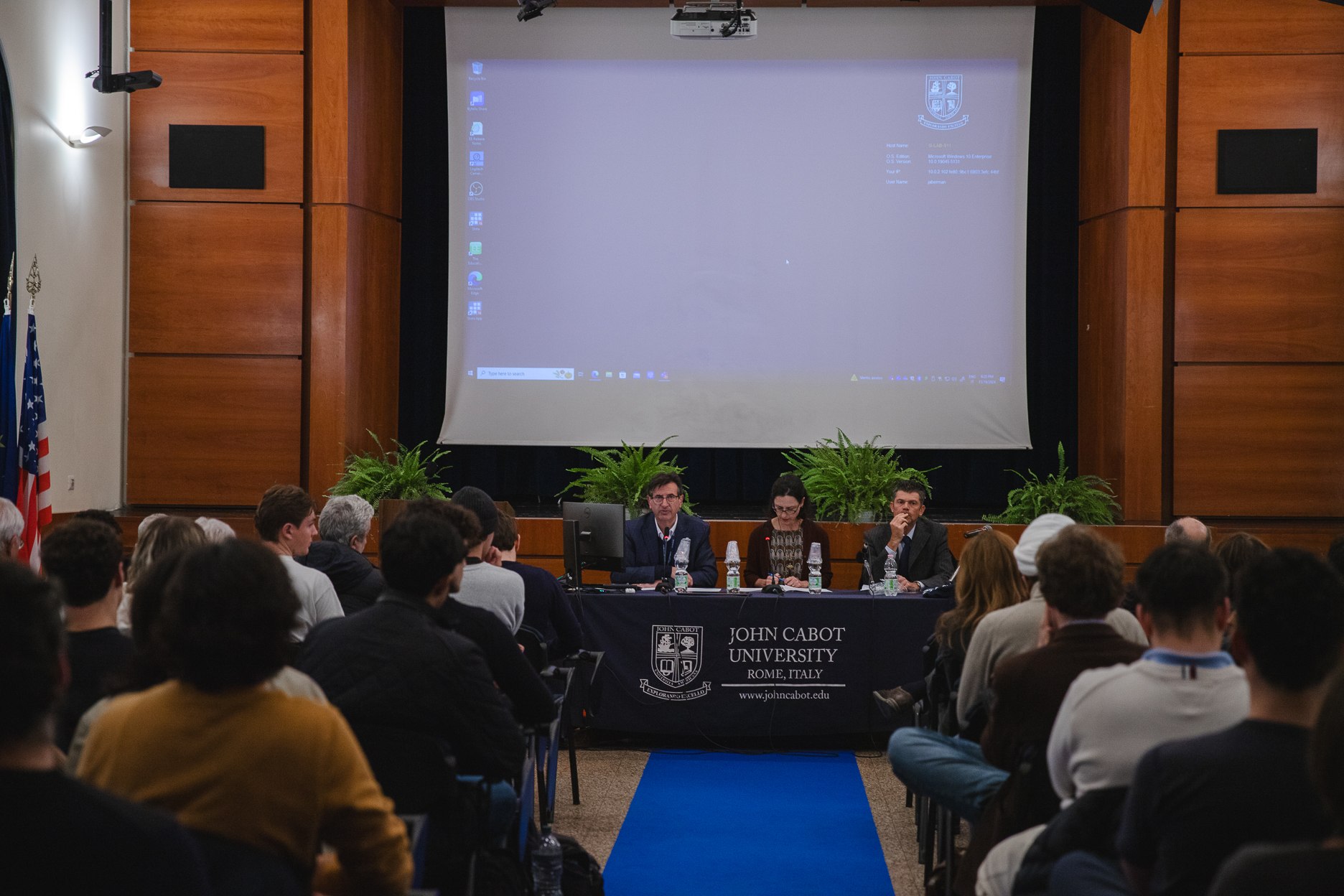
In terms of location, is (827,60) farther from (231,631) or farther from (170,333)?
(231,631)

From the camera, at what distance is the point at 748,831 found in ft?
14.5

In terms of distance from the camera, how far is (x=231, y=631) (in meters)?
1.63

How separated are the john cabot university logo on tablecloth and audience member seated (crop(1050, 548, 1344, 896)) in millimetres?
3692

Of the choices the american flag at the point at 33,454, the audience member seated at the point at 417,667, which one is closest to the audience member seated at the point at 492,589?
the audience member seated at the point at 417,667

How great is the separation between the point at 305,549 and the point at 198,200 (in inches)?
179

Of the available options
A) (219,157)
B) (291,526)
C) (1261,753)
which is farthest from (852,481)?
(1261,753)

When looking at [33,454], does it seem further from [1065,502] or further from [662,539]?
[1065,502]

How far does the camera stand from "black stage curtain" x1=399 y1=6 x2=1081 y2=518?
326 inches

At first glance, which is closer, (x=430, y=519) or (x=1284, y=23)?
(x=430, y=519)

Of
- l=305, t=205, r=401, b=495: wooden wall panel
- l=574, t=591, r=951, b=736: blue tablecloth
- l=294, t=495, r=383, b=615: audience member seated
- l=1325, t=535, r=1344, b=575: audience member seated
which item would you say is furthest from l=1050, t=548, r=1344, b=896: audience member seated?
l=305, t=205, r=401, b=495: wooden wall panel

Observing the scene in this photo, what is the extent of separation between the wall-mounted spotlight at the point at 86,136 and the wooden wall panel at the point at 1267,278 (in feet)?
20.8

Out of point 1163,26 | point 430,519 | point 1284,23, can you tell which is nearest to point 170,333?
point 430,519

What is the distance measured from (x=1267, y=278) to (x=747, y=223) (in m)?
3.24

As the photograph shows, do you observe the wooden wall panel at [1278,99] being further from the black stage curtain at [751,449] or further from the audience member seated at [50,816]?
the audience member seated at [50,816]
